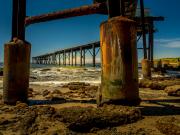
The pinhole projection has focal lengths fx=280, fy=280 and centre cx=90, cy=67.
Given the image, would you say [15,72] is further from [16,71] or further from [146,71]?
[146,71]

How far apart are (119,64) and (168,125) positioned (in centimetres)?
104

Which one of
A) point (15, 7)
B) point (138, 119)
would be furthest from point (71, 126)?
point (15, 7)

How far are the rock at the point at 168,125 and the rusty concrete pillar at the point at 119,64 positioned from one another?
0.63 m

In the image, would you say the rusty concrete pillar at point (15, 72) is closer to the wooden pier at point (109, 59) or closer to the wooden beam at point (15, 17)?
the wooden pier at point (109, 59)

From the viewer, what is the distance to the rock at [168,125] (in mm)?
2505

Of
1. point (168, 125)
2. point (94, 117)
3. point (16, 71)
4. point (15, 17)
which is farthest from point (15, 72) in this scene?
point (168, 125)

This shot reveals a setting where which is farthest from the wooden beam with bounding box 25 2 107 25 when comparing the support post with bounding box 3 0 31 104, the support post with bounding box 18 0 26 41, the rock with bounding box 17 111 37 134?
the rock with bounding box 17 111 37 134

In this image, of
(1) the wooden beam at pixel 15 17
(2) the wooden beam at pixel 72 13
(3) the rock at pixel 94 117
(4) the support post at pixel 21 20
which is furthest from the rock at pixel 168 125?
(2) the wooden beam at pixel 72 13

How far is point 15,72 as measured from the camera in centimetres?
423

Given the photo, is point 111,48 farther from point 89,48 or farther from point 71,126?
point 89,48

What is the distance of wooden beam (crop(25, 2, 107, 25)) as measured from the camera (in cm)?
573

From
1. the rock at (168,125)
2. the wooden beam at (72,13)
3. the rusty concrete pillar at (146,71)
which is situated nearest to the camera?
the rock at (168,125)

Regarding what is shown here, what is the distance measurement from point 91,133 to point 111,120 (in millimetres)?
319

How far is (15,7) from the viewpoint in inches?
186
